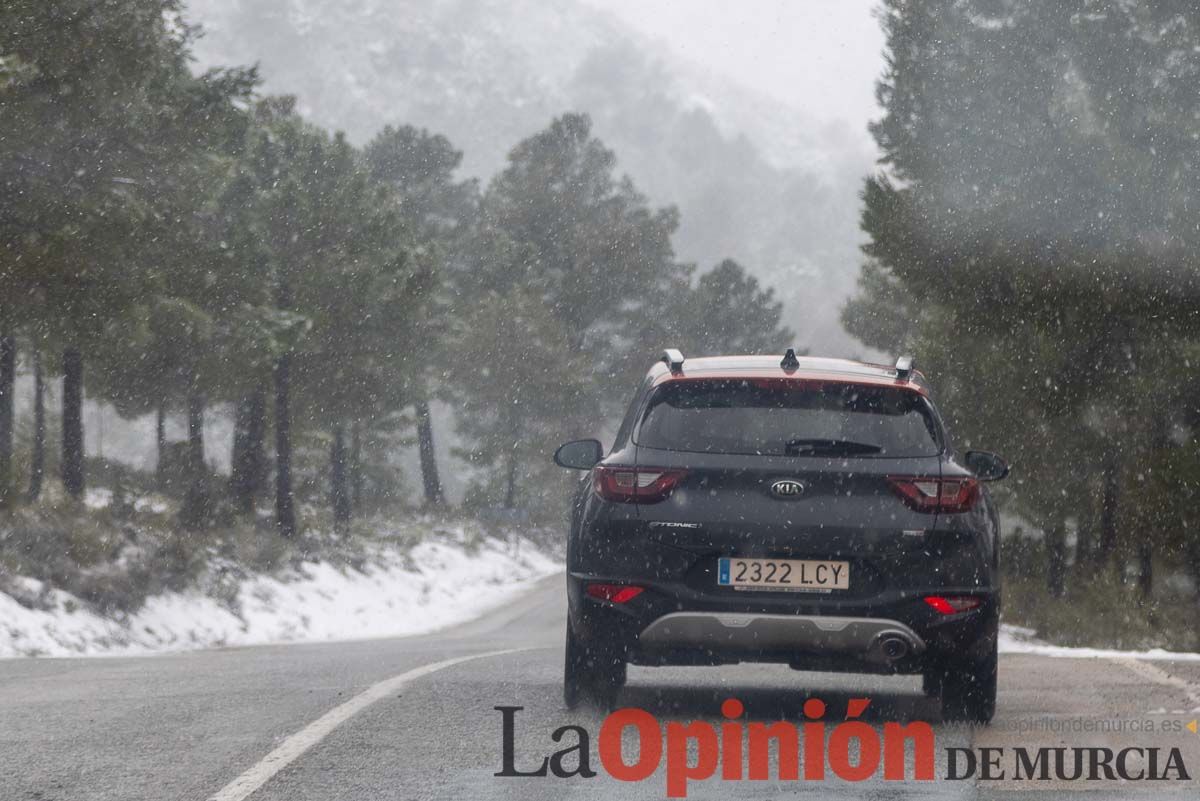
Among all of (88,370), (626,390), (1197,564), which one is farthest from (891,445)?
(626,390)

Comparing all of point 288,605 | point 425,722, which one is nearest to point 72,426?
point 288,605

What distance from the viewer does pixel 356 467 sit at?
196 feet

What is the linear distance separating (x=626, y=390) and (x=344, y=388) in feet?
107

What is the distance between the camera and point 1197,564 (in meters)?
23.5

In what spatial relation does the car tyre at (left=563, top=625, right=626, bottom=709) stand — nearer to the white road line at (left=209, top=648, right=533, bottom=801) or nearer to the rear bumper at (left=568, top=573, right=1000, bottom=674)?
the rear bumper at (left=568, top=573, right=1000, bottom=674)

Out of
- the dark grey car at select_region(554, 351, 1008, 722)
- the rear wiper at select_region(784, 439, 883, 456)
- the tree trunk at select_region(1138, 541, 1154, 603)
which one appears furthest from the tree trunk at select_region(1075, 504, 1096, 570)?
the rear wiper at select_region(784, 439, 883, 456)

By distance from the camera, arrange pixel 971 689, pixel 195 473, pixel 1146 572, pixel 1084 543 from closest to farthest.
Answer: pixel 971 689 < pixel 1146 572 < pixel 1084 543 < pixel 195 473

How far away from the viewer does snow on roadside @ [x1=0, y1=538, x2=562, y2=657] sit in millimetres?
20250

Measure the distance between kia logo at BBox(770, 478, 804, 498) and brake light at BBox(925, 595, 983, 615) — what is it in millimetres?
742

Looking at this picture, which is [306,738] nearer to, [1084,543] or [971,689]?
[971,689]

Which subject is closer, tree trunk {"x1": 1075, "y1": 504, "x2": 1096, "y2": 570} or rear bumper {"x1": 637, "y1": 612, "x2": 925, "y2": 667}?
rear bumper {"x1": 637, "y1": 612, "x2": 925, "y2": 667}

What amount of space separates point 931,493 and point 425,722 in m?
2.63

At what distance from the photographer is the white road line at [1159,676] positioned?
8584 mm

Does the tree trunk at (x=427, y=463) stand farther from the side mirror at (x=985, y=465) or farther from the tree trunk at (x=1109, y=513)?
the side mirror at (x=985, y=465)
